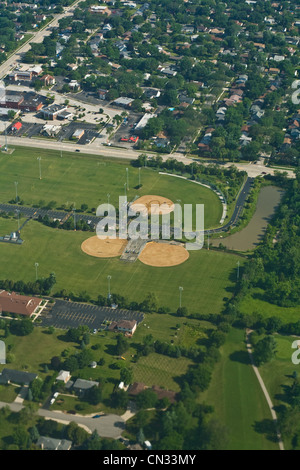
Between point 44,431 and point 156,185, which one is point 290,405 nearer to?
point 44,431

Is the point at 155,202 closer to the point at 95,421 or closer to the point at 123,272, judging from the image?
the point at 123,272

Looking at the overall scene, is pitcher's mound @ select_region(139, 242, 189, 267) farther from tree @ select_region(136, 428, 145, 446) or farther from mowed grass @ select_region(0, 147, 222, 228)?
tree @ select_region(136, 428, 145, 446)

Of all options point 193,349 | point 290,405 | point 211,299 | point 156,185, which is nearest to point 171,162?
point 156,185

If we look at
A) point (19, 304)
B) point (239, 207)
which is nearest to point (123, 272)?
point (19, 304)

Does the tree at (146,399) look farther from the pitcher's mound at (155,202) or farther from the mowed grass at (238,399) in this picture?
the pitcher's mound at (155,202)

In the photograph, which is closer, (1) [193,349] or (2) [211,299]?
(1) [193,349]
